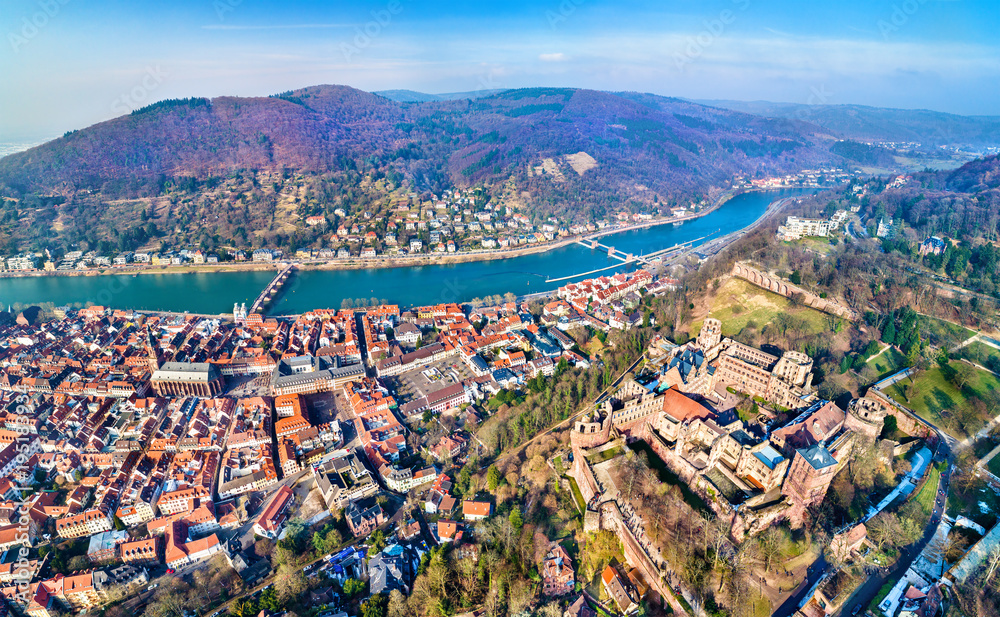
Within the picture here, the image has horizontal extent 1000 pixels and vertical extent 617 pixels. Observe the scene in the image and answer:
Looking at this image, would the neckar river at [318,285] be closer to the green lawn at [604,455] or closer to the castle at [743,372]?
the castle at [743,372]

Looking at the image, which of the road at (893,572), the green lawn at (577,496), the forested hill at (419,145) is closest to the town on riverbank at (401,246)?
the forested hill at (419,145)

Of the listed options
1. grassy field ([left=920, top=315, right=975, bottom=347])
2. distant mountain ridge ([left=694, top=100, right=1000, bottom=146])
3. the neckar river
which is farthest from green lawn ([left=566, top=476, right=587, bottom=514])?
distant mountain ridge ([left=694, top=100, right=1000, bottom=146])

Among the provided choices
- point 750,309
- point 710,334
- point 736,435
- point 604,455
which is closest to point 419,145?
point 750,309

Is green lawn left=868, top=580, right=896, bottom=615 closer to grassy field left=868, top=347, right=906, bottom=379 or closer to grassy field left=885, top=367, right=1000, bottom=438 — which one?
grassy field left=885, top=367, right=1000, bottom=438

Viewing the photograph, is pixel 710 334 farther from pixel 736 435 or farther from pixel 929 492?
pixel 929 492

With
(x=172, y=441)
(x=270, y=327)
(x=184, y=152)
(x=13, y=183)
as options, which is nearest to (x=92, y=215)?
(x=13, y=183)
